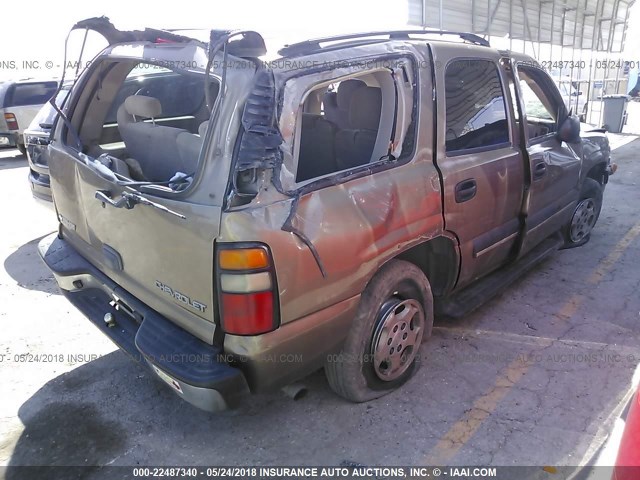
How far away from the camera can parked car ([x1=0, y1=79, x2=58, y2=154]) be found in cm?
1048

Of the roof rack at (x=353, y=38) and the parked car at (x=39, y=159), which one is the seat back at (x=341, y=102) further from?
the parked car at (x=39, y=159)

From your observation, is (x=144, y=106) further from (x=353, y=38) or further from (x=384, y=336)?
(x=384, y=336)

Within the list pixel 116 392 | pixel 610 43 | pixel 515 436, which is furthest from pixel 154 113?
pixel 610 43

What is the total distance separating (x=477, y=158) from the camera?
3.07m

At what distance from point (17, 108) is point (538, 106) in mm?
10649

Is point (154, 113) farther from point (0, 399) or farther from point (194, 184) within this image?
point (0, 399)

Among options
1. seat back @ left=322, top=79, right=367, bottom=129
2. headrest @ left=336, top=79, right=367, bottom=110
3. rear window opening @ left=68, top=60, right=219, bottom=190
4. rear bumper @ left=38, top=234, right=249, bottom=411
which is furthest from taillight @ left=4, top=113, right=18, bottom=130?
headrest @ left=336, top=79, right=367, bottom=110

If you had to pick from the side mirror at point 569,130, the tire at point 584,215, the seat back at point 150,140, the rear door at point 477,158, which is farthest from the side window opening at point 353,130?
the tire at point 584,215

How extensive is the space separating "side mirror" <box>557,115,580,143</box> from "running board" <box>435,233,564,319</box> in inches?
37.4

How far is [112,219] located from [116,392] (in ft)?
3.67

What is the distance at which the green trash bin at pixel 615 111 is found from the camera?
1369 centimetres

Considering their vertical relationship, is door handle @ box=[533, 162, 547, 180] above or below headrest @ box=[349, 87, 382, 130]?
below

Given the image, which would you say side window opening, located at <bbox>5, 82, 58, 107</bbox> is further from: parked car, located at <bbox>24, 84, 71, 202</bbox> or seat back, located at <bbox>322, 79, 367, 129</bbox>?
seat back, located at <bbox>322, 79, 367, 129</bbox>

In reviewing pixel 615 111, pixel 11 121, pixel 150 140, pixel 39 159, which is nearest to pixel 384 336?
pixel 150 140
